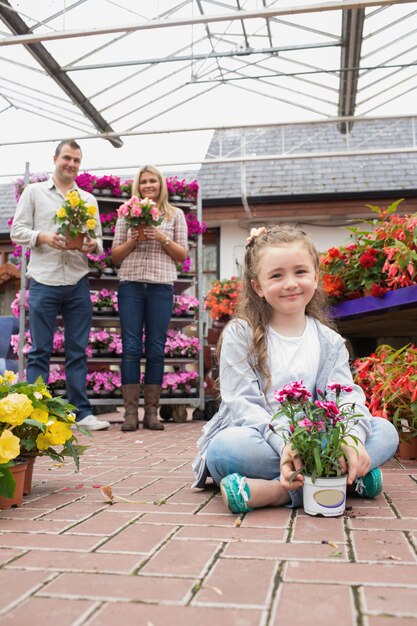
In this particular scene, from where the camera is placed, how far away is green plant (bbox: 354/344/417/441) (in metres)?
3.01

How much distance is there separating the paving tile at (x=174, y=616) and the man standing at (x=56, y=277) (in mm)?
3557

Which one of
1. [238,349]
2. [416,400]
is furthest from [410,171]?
[238,349]

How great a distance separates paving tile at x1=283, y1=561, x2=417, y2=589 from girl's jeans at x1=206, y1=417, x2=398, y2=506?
0.59m

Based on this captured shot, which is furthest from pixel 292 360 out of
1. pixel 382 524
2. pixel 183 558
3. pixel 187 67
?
pixel 187 67

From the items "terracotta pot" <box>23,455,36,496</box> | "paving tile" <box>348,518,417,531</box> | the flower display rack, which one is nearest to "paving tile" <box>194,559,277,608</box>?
"paving tile" <box>348,518,417,531</box>

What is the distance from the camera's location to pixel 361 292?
4117mm

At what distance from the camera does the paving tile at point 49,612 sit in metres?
1.12

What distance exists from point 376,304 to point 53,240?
223 centimetres

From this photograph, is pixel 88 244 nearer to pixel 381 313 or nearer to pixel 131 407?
pixel 131 407

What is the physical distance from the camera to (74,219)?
14.5 feet

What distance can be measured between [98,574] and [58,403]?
104 cm

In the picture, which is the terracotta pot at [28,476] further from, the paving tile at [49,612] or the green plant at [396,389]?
the green plant at [396,389]

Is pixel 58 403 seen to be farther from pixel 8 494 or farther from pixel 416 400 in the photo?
pixel 416 400

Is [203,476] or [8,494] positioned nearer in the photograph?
[8,494]
